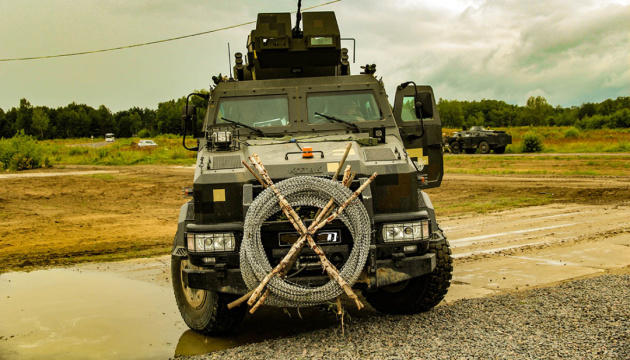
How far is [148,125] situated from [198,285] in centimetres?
13509

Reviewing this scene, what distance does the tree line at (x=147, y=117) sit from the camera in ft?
369

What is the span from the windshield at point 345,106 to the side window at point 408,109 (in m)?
0.50

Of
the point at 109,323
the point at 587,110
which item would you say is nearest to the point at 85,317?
the point at 109,323

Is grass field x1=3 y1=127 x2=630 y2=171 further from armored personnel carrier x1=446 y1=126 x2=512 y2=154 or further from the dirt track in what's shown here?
the dirt track

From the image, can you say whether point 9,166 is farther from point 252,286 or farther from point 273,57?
point 252,286

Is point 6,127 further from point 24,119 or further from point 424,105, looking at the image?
point 424,105

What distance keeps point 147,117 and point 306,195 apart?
140865mm

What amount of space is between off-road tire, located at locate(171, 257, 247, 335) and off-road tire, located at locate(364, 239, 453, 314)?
1.51 metres

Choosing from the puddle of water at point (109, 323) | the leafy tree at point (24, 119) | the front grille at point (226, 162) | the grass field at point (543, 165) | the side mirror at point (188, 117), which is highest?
the leafy tree at point (24, 119)

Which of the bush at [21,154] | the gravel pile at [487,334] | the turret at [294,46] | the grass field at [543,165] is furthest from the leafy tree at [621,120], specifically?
the gravel pile at [487,334]

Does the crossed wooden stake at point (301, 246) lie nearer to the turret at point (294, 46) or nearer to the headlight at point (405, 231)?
the headlight at point (405, 231)

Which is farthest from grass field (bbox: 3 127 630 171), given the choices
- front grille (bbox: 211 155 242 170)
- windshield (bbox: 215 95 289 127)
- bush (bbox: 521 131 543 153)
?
front grille (bbox: 211 155 242 170)

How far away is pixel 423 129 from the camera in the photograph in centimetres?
709

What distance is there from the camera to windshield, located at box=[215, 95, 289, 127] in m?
6.85
